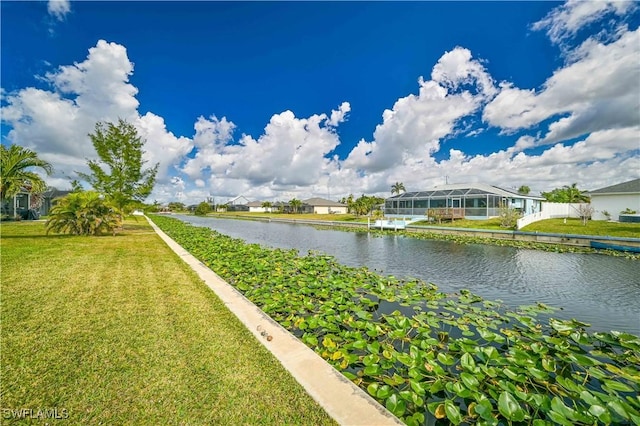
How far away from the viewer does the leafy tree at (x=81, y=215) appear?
1204 centimetres

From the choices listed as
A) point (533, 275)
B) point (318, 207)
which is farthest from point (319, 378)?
point (318, 207)

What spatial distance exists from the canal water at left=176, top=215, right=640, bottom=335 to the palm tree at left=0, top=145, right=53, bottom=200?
49.5 feet

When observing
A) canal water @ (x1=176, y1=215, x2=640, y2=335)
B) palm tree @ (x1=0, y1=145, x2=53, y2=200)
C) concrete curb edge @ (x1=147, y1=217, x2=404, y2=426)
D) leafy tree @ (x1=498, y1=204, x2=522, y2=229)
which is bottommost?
canal water @ (x1=176, y1=215, x2=640, y2=335)

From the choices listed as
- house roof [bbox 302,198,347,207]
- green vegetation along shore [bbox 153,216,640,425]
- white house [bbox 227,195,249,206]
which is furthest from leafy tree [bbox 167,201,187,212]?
green vegetation along shore [bbox 153,216,640,425]

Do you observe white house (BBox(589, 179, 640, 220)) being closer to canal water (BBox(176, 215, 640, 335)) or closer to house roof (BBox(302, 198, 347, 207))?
canal water (BBox(176, 215, 640, 335))

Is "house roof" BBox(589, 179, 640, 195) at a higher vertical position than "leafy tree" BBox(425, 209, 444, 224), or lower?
higher

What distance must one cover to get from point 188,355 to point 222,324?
89 centimetres

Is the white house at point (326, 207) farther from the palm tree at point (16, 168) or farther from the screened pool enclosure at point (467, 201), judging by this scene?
the palm tree at point (16, 168)

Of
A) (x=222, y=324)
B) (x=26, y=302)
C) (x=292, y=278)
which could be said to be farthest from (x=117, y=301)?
(x=292, y=278)

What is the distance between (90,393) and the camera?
2357 millimetres

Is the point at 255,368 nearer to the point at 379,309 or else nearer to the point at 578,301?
the point at 379,309

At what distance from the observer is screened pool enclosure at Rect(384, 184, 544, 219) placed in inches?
990

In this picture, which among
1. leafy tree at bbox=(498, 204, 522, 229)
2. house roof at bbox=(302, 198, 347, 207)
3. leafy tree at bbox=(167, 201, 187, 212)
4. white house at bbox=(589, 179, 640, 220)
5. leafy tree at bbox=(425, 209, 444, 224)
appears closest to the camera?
leafy tree at bbox=(498, 204, 522, 229)

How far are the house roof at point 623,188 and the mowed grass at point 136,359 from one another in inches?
1225
